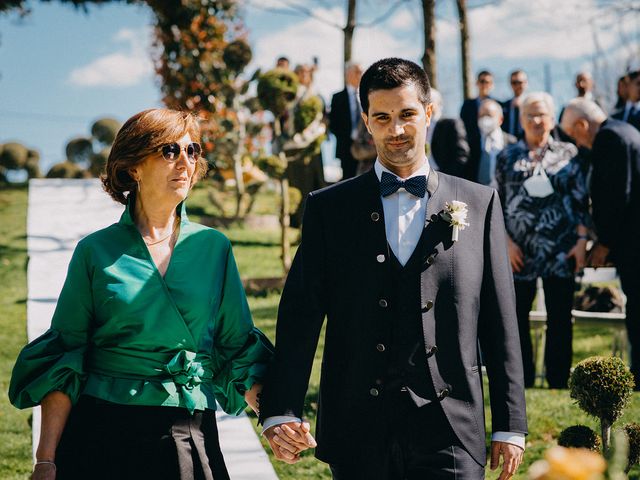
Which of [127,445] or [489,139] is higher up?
[489,139]

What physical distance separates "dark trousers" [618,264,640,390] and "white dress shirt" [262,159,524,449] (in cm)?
388

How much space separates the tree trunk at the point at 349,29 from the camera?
49.6 feet

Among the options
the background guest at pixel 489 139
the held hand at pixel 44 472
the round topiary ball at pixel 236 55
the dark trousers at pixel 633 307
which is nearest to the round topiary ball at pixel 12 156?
the round topiary ball at pixel 236 55

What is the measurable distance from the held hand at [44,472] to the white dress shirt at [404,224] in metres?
0.74

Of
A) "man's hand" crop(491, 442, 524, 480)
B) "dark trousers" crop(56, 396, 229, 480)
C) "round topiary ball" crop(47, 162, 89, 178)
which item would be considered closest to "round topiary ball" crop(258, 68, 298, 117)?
"dark trousers" crop(56, 396, 229, 480)

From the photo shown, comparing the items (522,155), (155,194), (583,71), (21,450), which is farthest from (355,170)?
(155,194)

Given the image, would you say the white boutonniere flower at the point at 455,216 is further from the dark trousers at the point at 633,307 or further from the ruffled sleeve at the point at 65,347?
the dark trousers at the point at 633,307

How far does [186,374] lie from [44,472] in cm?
57

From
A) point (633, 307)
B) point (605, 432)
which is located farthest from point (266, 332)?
point (605, 432)

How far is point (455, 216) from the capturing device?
3.00 metres

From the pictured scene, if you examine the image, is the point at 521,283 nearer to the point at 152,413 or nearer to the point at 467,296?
the point at 467,296

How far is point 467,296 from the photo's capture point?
3000mm

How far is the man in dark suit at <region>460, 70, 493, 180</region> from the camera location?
8438mm

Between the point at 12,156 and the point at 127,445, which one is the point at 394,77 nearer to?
the point at 127,445
